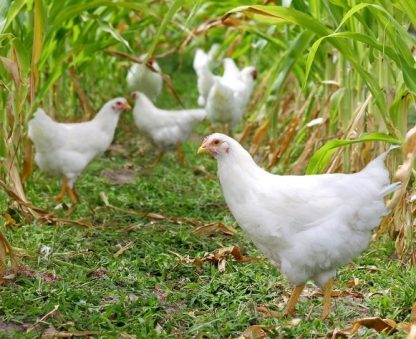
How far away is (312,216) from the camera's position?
3049mm

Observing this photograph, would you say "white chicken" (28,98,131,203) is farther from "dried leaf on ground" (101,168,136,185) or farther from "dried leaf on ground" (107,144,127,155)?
"dried leaf on ground" (107,144,127,155)

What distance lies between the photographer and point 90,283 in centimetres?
341

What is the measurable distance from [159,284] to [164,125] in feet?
10.5

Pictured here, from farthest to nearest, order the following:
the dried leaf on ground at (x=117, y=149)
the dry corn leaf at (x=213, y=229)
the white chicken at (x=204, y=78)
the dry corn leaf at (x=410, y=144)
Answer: the white chicken at (x=204, y=78), the dried leaf on ground at (x=117, y=149), the dry corn leaf at (x=213, y=229), the dry corn leaf at (x=410, y=144)

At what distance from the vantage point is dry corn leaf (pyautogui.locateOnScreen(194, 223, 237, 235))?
4188mm

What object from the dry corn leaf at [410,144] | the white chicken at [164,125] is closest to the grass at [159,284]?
the dry corn leaf at [410,144]

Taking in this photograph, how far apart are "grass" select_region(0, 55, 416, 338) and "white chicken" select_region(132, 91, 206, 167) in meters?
1.51

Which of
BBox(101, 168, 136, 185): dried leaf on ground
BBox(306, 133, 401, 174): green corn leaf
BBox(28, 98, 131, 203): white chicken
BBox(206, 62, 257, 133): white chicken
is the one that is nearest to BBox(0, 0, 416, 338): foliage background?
BBox(306, 133, 401, 174): green corn leaf

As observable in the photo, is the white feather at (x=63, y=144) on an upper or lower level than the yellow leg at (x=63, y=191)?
upper

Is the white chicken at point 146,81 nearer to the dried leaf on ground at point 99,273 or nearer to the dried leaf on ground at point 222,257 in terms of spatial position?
the dried leaf on ground at point 222,257

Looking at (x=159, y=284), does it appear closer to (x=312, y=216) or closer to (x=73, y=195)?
(x=312, y=216)

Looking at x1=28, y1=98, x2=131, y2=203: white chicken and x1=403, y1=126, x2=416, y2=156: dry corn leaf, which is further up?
x1=403, y1=126, x2=416, y2=156: dry corn leaf

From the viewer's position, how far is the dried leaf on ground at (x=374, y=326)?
2.78 m

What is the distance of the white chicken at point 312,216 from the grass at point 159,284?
23 cm
